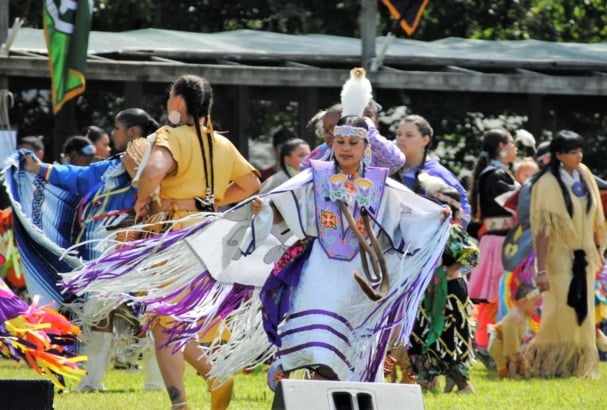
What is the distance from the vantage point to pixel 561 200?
10.4 meters

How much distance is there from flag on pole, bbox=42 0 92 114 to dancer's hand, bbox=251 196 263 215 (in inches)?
204

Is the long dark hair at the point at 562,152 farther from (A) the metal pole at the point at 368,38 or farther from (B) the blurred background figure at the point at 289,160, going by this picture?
(A) the metal pole at the point at 368,38

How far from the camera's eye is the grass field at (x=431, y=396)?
8.16 meters

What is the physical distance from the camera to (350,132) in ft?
22.8

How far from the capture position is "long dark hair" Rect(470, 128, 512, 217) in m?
10.9

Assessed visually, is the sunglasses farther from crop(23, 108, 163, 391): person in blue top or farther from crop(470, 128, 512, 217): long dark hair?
crop(470, 128, 512, 217): long dark hair

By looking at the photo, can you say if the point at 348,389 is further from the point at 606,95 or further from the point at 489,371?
the point at 606,95

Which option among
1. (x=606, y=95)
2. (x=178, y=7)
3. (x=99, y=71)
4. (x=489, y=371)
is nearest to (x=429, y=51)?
(x=606, y=95)

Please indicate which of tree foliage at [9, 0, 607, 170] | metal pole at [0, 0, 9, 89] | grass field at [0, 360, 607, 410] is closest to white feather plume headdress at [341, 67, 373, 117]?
grass field at [0, 360, 607, 410]

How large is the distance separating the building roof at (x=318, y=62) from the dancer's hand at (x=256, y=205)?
20.1ft

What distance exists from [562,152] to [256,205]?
3946mm

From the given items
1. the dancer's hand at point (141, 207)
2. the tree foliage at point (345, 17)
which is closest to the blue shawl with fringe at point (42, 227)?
the dancer's hand at point (141, 207)

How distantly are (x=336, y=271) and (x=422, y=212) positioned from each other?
1.71 feet

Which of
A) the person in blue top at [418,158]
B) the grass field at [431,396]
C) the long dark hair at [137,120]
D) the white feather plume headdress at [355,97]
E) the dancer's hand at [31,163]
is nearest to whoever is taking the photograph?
the white feather plume headdress at [355,97]
